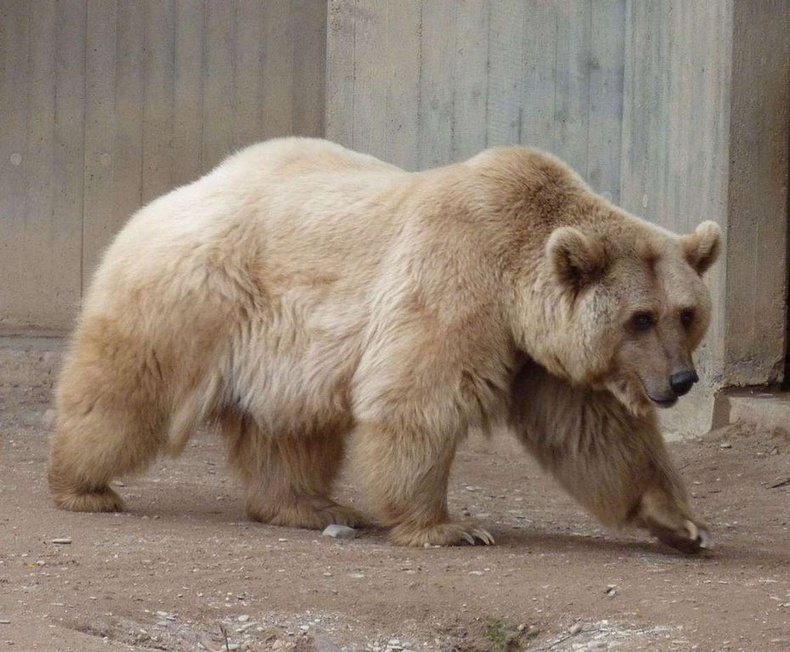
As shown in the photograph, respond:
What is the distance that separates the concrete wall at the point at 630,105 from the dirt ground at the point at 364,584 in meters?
1.63

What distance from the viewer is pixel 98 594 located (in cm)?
502

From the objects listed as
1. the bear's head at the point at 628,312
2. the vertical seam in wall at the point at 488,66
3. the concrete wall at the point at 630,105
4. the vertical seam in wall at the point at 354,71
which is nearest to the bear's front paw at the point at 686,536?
the bear's head at the point at 628,312

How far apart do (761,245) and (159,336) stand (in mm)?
3644

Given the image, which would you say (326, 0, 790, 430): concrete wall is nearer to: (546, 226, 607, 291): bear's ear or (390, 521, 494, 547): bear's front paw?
(546, 226, 607, 291): bear's ear

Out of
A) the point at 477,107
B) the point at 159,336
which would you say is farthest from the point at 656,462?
the point at 477,107

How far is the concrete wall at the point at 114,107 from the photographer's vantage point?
10.4 metres

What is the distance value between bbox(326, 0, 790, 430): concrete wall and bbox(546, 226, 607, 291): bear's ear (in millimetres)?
2752

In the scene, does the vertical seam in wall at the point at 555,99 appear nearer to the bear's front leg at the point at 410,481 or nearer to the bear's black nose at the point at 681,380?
the bear's front leg at the point at 410,481

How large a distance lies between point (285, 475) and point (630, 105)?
140 inches

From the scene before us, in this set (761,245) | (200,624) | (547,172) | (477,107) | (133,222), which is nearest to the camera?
(200,624)

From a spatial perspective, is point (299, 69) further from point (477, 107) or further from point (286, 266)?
point (286, 266)

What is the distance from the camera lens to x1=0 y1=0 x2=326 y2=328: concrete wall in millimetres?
10398

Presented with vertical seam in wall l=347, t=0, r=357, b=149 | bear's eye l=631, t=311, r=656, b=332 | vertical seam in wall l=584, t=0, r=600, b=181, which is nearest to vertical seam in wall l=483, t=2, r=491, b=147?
vertical seam in wall l=584, t=0, r=600, b=181

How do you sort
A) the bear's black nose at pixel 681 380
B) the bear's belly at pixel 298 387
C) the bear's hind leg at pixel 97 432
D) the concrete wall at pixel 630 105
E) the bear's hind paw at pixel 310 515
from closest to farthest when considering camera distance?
the bear's black nose at pixel 681 380 < the bear's belly at pixel 298 387 < the bear's hind leg at pixel 97 432 < the bear's hind paw at pixel 310 515 < the concrete wall at pixel 630 105
